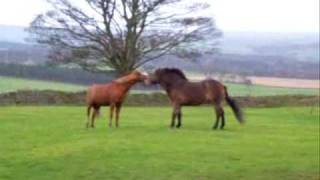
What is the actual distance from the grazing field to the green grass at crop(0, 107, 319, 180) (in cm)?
2002

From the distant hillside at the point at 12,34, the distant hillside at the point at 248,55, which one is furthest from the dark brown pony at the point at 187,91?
the distant hillside at the point at 12,34

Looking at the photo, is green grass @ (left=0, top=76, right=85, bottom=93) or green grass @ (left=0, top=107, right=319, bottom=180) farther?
green grass @ (left=0, top=76, right=85, bottom=93)

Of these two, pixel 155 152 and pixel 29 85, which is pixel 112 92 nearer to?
A: pixel 155 152

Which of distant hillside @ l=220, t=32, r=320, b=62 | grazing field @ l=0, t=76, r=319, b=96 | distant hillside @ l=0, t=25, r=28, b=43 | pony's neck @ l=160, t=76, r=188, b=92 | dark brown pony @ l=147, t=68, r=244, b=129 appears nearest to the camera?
dark brown pony @ l=147, t=68, r=244, b=129

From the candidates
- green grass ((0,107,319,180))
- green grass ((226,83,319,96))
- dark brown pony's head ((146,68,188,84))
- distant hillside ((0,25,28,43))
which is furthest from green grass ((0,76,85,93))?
dark brown pony's head ((146,68,188,84))

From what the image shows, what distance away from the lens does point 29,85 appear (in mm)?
45906

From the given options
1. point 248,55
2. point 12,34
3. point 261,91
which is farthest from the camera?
point 248,55

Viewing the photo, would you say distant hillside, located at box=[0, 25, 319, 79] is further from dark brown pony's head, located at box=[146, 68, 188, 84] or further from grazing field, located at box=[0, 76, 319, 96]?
dark brown pony's head, located at box=[146, 68, 188, 84]

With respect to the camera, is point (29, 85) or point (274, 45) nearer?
point (29, 85)

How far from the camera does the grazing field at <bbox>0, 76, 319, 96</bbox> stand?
4478cm

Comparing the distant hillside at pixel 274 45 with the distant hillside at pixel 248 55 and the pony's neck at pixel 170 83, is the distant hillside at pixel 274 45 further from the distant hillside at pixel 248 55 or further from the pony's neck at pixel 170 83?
the pony's neck at pixel 170 83

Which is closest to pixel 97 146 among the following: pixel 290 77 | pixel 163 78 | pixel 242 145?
pixel 242 145

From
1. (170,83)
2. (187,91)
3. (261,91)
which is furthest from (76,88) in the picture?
(187,91)

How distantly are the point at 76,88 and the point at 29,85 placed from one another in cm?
296
